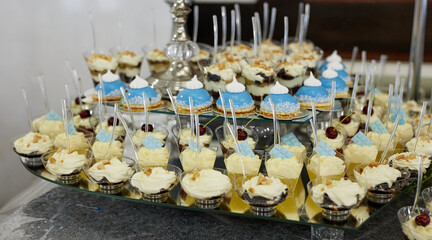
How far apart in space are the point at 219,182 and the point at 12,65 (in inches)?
82.6

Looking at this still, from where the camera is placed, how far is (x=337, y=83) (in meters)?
2.33

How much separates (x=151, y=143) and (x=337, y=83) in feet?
3.23

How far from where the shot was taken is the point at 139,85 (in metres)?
2.12

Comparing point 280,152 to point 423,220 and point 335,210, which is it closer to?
point 335,210

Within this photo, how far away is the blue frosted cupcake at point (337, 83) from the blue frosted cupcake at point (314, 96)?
0.15m

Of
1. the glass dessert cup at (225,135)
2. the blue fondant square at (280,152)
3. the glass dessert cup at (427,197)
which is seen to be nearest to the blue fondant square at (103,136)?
the glass dessert cup at (225,135)

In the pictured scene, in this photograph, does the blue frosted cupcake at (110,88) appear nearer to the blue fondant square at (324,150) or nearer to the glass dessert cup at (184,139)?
the glass dessert cup at (184,139)

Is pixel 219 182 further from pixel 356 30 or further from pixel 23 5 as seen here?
pixel 356 30

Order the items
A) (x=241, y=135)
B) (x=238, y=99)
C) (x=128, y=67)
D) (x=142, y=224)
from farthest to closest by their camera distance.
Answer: (x=128, y=67)
(x=238, y=99)
(x=241, y=135)
(x=142, y=224)

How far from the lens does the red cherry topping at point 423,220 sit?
1.43m

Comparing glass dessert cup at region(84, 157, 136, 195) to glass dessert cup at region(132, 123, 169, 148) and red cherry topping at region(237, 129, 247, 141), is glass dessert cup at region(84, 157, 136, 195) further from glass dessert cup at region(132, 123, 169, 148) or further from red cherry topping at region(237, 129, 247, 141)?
red cherry topping at region(237, 129, 247, 141)

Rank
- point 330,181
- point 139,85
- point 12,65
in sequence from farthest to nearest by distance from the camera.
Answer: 1. point 12,65
2. point 139,85
3. point 330,181

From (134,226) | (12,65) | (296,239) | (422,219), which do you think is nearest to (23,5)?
(12,65)

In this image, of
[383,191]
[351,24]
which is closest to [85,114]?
[383,191]
